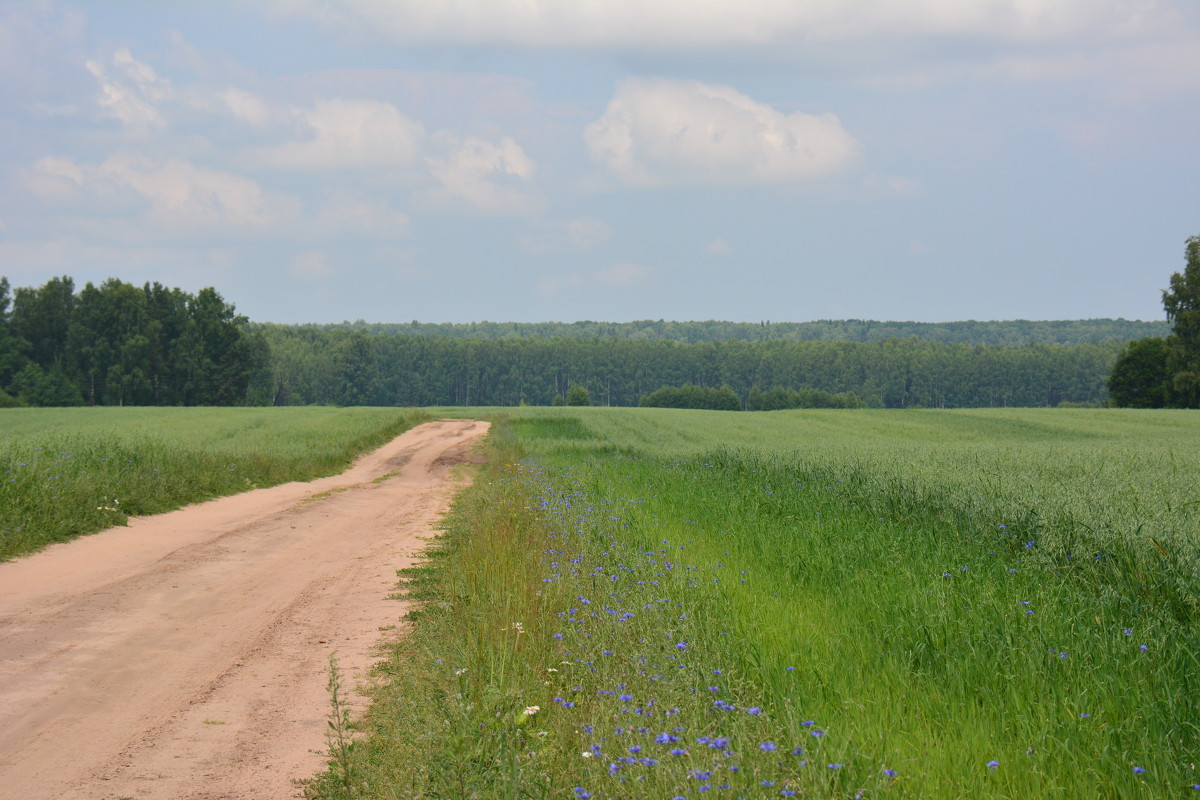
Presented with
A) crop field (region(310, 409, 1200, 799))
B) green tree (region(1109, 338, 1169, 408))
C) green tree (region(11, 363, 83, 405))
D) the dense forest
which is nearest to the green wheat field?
crop field (region(310, 409, 1200, 799))

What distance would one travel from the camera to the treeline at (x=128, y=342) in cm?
9194

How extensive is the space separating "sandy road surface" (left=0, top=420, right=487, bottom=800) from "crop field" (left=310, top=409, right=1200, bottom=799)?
599 millimetres

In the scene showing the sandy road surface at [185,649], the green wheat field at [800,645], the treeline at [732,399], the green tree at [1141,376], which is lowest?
the treeline at [732,399]

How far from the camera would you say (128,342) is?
298 ft

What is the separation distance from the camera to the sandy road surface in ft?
16.3

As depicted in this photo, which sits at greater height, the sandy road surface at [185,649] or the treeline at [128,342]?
the treeline at [128,342]

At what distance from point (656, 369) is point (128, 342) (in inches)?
3928

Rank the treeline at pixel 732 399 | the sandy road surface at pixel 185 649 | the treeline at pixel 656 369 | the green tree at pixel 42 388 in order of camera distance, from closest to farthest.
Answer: the sandy road surface at pixel 185 649 → the green tree at pixel 42 388 → the treeline at pixel 732 399 → the treeline at pixel 656 369

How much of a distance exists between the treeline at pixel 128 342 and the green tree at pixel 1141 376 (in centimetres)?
9152

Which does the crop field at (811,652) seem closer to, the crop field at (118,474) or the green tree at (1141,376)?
the crop field at (118,474)

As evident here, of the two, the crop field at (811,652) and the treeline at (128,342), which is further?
the treeline at (128,342)

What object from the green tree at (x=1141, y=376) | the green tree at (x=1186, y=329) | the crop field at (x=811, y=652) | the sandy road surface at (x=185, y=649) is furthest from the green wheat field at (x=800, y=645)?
the green tree at (x=1141, y=376)

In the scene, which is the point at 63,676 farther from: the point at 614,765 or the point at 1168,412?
the point at 1168,412

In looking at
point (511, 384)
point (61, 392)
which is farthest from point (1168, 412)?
point (511, 384)
